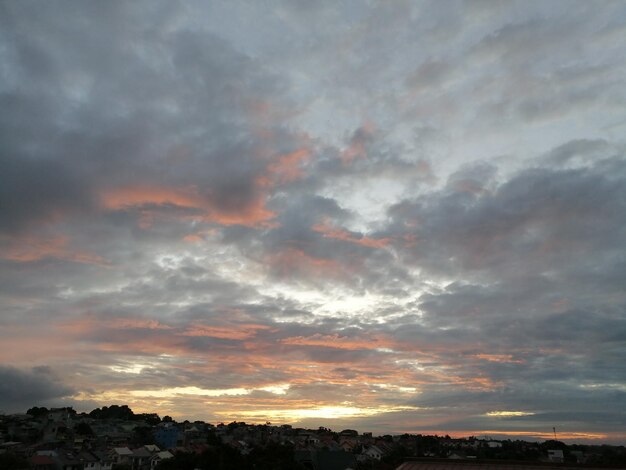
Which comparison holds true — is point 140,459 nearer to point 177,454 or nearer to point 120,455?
point 120,455

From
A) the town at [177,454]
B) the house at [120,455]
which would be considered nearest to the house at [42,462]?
the town at [177,454]

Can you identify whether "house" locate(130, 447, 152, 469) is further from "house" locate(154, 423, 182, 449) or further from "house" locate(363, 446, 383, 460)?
"house" locate(363, 446, 383, 460)

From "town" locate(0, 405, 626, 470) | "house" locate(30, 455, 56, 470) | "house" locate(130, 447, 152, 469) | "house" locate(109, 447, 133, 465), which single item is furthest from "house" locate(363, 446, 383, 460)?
"house" locate(30, 455, 56, 470)

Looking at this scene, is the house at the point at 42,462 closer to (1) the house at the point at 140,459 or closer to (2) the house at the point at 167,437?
(1) the house at the point at 140,459

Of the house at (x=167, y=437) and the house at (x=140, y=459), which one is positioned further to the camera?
the house at (x=167, y=437)

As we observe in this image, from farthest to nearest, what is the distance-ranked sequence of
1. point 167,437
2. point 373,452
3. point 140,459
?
point 167,437
point 373,452
point 140,459

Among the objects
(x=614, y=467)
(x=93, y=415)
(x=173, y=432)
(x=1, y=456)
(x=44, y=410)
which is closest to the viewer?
(x=614, y=467)

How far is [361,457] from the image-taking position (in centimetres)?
9769

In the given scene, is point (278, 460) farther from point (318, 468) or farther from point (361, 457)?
point (361, 457)

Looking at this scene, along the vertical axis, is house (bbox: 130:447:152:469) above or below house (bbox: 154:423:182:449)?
below

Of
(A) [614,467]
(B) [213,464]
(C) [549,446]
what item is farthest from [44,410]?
(A) [614,467]

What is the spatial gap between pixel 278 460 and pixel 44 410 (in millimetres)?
141036

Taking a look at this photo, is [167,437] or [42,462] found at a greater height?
[167,437]

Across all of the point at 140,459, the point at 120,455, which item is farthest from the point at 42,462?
the point at 140,459
